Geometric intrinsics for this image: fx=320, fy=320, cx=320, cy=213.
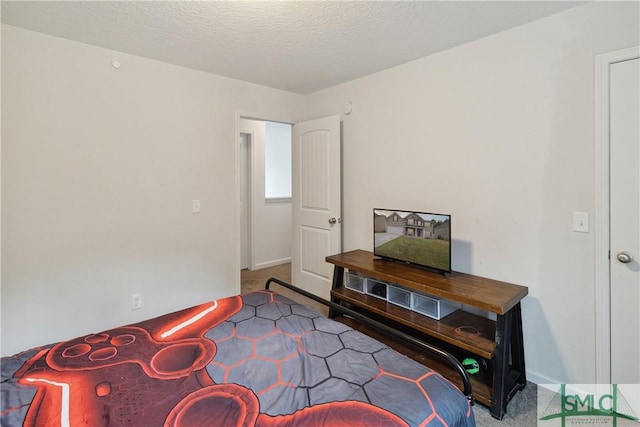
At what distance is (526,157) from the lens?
2.10 m

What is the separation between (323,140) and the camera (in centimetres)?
339

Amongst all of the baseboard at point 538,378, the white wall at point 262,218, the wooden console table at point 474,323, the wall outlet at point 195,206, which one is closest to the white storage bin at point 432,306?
the wooden console table at point 474,323

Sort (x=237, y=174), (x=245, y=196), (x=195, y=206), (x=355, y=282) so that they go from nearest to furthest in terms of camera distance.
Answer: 1. (x=355, y=282)
2. (x=195, y=206)
3. (x=237, y=174)
4. (x=245, y=196)

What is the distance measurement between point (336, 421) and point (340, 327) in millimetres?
642

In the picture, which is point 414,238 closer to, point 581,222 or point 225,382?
point 581,222

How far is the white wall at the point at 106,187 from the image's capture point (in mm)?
2184

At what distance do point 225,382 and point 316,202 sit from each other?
249 centimetres

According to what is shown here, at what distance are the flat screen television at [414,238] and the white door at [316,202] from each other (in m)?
0.70

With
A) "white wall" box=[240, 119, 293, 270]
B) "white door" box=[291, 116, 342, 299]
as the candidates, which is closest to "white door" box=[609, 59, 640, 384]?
"white door" box=[291, 116, 342, 299]

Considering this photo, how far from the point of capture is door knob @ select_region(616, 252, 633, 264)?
1.76m

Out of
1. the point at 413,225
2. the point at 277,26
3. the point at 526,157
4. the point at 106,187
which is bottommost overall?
the point at 413,225

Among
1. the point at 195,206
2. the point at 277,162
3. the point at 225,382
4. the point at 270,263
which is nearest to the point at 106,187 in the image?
the point at 195,206

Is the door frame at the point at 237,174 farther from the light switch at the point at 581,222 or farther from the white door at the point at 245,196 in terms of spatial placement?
the light switch at the point at 581,222

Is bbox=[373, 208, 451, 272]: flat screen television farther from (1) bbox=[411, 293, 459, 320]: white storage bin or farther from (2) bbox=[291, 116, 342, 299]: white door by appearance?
(2) bbox=[291, 116, 342, 299]: white door
